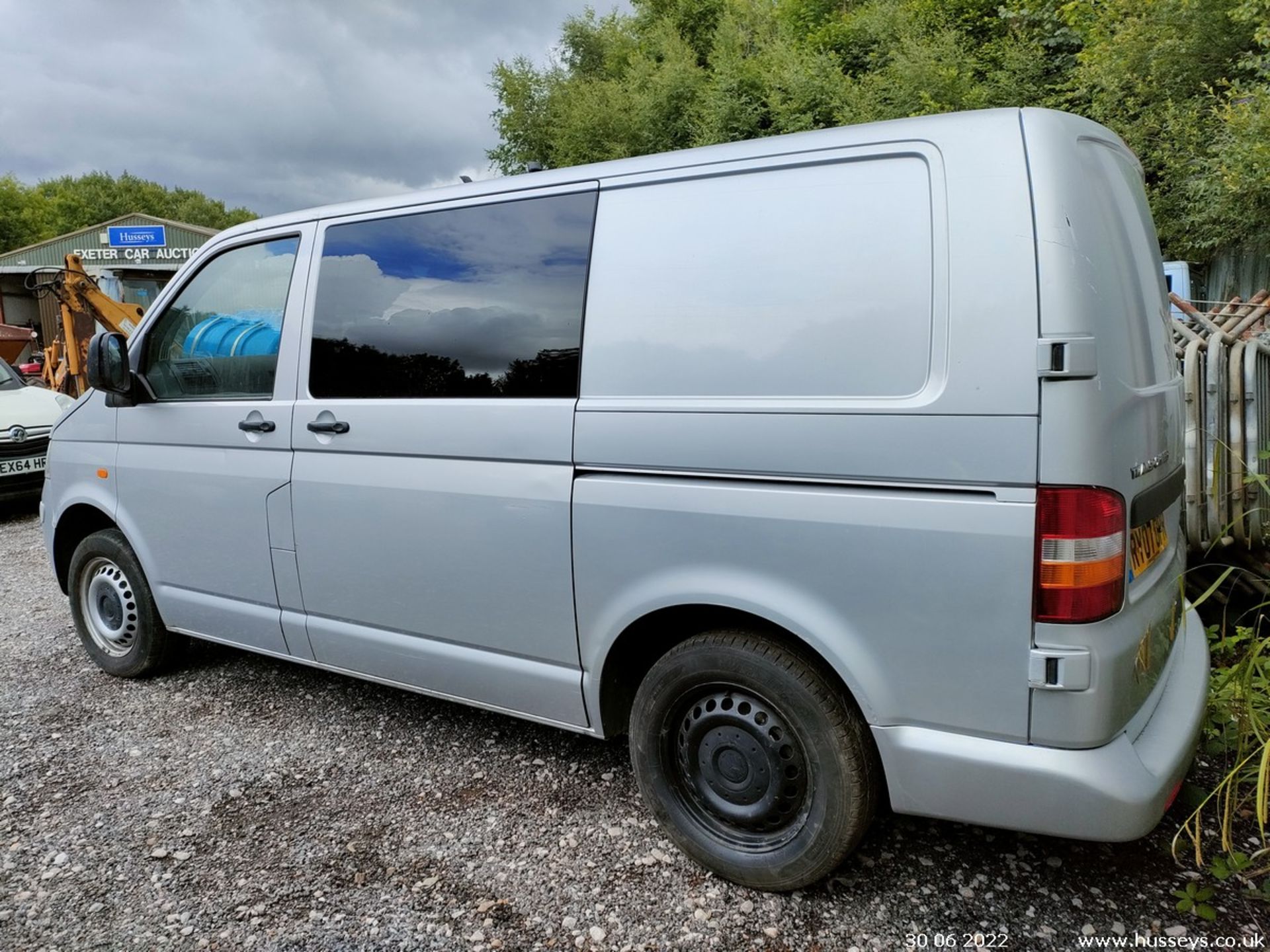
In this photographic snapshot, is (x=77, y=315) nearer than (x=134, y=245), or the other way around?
(x=77, y=315)

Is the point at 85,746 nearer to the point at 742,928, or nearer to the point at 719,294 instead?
the point at 742,928

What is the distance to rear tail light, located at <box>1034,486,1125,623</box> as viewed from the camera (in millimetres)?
1871

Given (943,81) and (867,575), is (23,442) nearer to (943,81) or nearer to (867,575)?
(867,575)

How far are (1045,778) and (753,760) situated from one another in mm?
765

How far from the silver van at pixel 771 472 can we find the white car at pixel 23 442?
6.48 m

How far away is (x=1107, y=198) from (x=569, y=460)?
1.61m

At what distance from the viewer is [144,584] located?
3.95 metres

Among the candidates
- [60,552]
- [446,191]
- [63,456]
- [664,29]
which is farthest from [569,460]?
[664,29]

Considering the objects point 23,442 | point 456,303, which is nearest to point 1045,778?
point 456,303

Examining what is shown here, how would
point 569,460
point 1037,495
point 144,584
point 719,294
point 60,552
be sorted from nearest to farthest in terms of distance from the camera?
point 1037,495
point 719,294
point 569,460
point 144,584
point 60,552

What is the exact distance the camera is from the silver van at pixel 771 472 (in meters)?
1.92

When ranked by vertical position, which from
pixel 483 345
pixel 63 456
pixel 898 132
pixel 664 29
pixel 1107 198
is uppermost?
pixel 664 29

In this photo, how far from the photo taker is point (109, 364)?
3.59 m

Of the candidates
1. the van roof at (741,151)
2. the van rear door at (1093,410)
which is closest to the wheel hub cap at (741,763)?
the van rear door at (1093,410)
